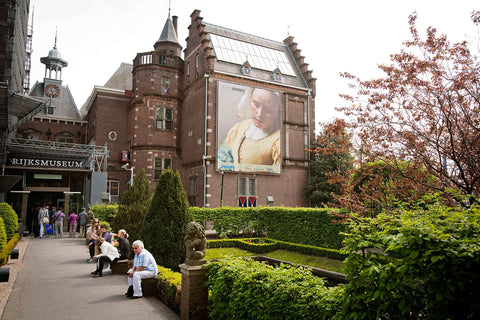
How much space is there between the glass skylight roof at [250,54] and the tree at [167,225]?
22953 mm

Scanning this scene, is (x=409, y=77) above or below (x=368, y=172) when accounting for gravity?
above

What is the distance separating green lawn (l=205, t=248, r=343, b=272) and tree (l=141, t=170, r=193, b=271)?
3964 mm

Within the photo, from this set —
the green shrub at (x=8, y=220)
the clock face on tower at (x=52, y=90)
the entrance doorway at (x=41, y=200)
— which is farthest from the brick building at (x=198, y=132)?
the green shrub at (x=8, y=220)

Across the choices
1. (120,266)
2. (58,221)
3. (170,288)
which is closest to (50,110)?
(58,221)

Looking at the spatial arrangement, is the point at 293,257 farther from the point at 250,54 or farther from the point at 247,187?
the point at 250,54

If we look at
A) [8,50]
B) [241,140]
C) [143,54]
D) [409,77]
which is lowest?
[409,77]

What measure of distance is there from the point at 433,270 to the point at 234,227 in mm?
20419

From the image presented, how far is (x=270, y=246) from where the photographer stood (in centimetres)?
1914

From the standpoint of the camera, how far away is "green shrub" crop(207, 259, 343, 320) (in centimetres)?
449

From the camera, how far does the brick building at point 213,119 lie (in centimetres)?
3020

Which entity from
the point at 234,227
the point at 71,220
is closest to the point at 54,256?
the point at 71,220

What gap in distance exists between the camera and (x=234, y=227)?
23234 mm

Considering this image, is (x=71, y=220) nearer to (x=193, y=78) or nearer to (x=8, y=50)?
(x=8, y=50)

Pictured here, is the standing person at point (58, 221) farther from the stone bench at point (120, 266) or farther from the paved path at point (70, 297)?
the stone bench at point (120, 266)
